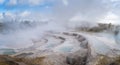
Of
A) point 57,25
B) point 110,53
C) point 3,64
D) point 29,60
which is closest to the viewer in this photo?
point 3,64

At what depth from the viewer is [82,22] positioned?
172m

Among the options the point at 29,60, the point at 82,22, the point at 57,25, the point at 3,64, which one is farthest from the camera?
the point at 82,22

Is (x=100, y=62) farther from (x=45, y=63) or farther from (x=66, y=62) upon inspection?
(x=45, y=63)

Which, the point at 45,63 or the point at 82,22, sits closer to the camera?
the point at 45,63

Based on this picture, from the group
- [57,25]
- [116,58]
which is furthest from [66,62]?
[57,25]

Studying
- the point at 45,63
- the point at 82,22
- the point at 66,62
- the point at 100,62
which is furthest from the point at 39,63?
the point at 82,22

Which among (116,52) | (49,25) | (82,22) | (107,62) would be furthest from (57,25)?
(107,62)

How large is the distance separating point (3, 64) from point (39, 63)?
7177mm

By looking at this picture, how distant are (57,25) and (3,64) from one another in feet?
352

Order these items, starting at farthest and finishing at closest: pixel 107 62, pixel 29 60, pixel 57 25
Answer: pixel 57 25 → pixel 29 60 → pixel 107 62

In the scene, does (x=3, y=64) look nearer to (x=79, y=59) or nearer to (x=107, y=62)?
(x=79, y=59)

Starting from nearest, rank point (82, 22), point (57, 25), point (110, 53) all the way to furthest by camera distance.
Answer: point (110, 53) → point (57, 25) → point (82, 22)

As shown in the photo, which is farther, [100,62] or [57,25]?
[57,25]

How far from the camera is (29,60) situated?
1943 inches
